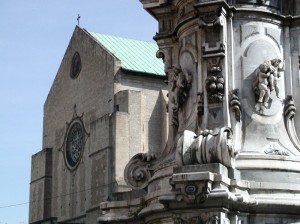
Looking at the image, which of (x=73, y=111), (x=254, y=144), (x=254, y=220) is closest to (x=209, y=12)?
(x=254, y=144)

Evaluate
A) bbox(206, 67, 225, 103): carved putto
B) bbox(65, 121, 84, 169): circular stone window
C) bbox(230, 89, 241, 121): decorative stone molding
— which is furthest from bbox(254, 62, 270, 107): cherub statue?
bbox(65, 121, 84, 169): circular stone window

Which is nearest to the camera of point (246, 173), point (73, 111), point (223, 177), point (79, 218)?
point (223, 177)

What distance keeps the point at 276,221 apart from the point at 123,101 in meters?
39.3

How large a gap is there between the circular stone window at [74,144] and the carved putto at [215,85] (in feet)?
149

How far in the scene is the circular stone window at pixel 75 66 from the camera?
62594 mm

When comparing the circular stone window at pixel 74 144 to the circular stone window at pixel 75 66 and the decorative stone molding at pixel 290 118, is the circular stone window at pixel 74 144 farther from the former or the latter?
the decorative stone molding at pixel 290 118

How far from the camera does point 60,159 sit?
64125 mm

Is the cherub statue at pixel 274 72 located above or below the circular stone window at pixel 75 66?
below

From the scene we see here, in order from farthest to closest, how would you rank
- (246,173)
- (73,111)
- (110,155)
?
(73,111) < (110,155) < (246,173)

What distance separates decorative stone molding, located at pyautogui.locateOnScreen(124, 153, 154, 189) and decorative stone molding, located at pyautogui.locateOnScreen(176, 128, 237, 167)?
99.9 inches

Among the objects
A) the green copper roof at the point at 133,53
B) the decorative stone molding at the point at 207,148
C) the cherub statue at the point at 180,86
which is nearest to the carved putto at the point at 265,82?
the decorative stone molding at the point at 207,148

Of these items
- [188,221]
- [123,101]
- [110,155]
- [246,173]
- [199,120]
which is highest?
[123,101]

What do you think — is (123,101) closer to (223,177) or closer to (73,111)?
(73,111)

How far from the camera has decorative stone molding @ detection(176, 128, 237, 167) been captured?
13.7 m
